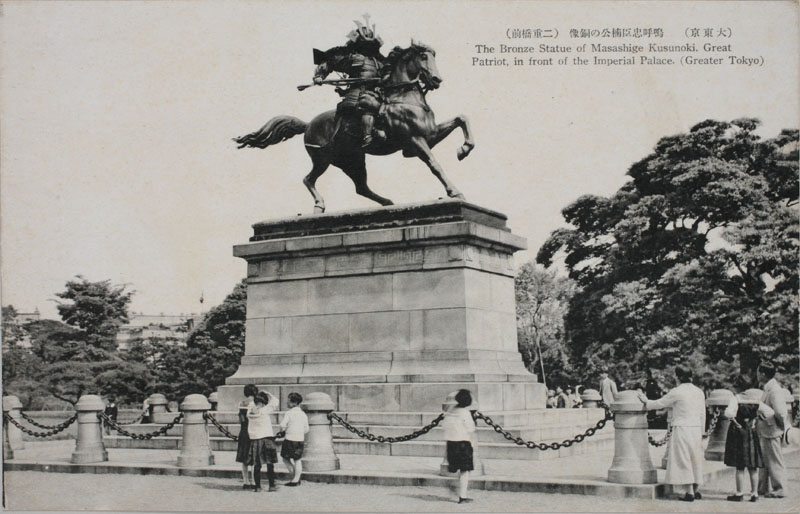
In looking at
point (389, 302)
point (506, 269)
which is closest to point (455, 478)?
point (389, 302)

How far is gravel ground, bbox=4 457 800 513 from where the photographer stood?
1081 cm

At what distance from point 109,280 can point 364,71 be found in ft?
97.5

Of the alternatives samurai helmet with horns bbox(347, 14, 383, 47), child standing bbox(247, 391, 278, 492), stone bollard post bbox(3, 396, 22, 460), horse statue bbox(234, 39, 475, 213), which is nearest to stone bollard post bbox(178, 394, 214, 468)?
child standing bbox(247, 391, 278, 492)

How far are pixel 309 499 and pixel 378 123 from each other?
768cm

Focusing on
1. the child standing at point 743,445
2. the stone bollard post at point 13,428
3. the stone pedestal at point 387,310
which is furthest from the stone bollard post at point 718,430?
the stone bollard post at point 13,428

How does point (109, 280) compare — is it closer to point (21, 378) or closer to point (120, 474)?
point (21, 378)

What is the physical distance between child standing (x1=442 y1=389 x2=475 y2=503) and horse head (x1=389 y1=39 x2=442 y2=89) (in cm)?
719

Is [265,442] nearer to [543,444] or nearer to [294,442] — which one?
[294,442]

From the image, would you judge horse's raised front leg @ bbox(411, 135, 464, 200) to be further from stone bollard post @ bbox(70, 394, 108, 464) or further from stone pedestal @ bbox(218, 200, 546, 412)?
stone bollard post @ bbox(70, 394, 108, 464)

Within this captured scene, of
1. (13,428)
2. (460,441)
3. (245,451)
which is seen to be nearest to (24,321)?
(13,428)

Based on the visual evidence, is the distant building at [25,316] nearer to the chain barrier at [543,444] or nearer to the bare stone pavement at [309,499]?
the bare stone pavement at [309,499]

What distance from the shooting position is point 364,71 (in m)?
17.4

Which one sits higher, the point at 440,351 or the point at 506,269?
the point at 506,269

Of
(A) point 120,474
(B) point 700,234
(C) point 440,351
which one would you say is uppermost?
(B) point 700,234
